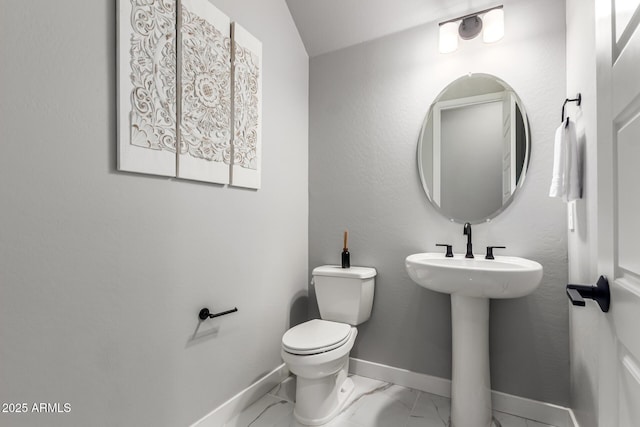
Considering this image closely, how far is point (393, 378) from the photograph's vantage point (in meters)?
2.00

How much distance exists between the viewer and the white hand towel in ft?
4.30

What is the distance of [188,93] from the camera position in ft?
4.56

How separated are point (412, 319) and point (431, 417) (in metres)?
0.53

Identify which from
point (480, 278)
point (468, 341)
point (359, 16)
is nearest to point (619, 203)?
point (480, 278)

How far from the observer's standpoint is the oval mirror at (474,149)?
1.73 m

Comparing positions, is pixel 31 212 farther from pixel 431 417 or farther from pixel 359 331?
pixel 431 417

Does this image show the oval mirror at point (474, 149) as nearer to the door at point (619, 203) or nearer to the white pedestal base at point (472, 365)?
the white pedestal base at point (472, 365)

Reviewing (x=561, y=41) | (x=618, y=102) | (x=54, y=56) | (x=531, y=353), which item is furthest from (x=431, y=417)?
(x=54, y=56)

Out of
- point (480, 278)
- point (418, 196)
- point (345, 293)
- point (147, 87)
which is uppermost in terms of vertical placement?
point (147, 87)

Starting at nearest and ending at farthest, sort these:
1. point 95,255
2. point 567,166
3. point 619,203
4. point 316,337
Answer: point 619,203 < point 95,255 < point 567,166 < point 316,337

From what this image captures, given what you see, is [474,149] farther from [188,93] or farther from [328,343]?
[188,93]

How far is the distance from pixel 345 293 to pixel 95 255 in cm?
133

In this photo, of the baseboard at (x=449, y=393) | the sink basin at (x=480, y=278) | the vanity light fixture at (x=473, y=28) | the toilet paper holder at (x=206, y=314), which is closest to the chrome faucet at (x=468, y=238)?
the sink basin at (x=480, y=278)

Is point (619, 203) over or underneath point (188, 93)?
underneath
